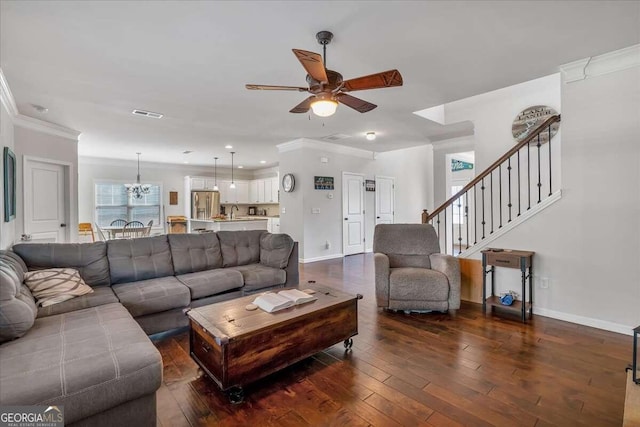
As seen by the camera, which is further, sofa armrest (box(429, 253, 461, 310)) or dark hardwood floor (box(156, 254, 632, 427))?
sofa armrest (box(429, 253, 461, 310))

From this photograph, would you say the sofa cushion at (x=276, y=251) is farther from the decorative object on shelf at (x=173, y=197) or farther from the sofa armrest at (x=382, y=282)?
the decorative object on shelf at (x=173, y=197)

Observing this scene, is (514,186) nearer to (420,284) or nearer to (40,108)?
(420,284)

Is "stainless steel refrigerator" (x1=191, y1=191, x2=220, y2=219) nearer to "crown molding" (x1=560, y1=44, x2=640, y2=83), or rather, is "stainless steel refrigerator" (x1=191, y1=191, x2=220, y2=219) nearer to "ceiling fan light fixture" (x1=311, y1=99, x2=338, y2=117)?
"ceiling fan light fixture" (x1=311, y1=99, x2=338, y2=117)

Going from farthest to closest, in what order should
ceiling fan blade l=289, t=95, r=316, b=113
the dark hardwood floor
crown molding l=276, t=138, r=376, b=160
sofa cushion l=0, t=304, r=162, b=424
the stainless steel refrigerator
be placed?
1. the stainless steel refrigerator
2. crown molding l=276, t=138, r=376, b=160
3. ceiling fan blade l=289, t=95, r=316, b=113
4. the dark hardwood floor
5. sofa cushion l=0, t=304, r=162, b=424

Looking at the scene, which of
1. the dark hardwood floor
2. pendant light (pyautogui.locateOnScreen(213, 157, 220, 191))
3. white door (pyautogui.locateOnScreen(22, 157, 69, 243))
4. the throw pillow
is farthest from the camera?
pendant light (pyautogui.locateOnScreen(213, 157, 220, 191))

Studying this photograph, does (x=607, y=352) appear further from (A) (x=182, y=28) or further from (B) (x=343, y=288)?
(A) (x=182, y=28)

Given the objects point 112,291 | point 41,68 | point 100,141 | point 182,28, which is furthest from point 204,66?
point 100,141

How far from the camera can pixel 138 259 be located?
313cm

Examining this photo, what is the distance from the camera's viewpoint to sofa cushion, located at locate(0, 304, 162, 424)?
1282 mm

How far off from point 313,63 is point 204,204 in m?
8.54


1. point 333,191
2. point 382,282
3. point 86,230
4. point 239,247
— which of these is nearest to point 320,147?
point 333,191

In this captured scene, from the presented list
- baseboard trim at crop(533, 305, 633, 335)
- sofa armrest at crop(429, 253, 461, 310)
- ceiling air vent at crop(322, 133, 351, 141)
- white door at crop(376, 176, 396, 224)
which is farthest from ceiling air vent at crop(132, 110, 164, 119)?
baseboard trim at crop(533, 305, 633, 335)

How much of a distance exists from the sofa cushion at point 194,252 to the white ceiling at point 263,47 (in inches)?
67.8

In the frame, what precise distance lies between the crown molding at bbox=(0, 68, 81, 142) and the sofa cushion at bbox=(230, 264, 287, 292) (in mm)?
3168
